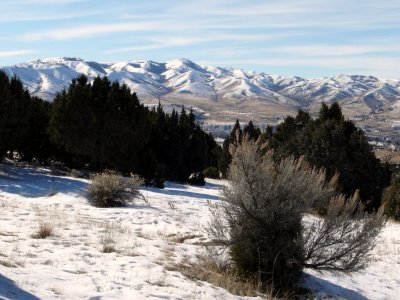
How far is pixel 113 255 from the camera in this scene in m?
8.34

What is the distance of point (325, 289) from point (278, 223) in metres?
1.57

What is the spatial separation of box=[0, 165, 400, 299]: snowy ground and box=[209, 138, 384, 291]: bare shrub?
0.70 metres

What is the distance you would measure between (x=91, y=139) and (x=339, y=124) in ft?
44.2

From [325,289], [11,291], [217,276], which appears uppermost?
[11,291]

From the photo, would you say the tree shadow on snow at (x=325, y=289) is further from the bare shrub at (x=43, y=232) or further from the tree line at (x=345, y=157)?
the tree line at (x=345, y=157)

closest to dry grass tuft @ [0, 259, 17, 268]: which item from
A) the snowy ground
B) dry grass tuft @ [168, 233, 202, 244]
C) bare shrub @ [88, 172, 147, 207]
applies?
the snowy ground

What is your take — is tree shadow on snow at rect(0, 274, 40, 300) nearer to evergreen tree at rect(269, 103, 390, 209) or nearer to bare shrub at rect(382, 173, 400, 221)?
bare shrub at rect(382, 173, 400, 221)

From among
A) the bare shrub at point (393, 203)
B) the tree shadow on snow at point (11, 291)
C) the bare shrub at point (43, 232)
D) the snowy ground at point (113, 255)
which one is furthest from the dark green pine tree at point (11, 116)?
the bare shrub at point (393, 203)

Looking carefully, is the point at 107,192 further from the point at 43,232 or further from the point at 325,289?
the point at 325,289

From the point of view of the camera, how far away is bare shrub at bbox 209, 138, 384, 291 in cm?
815

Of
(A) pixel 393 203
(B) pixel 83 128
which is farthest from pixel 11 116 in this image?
(A) pixel 393 203

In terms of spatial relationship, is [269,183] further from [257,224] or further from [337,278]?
[337,278]

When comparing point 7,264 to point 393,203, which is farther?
point 393,203

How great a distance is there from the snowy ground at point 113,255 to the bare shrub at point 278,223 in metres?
0.70
